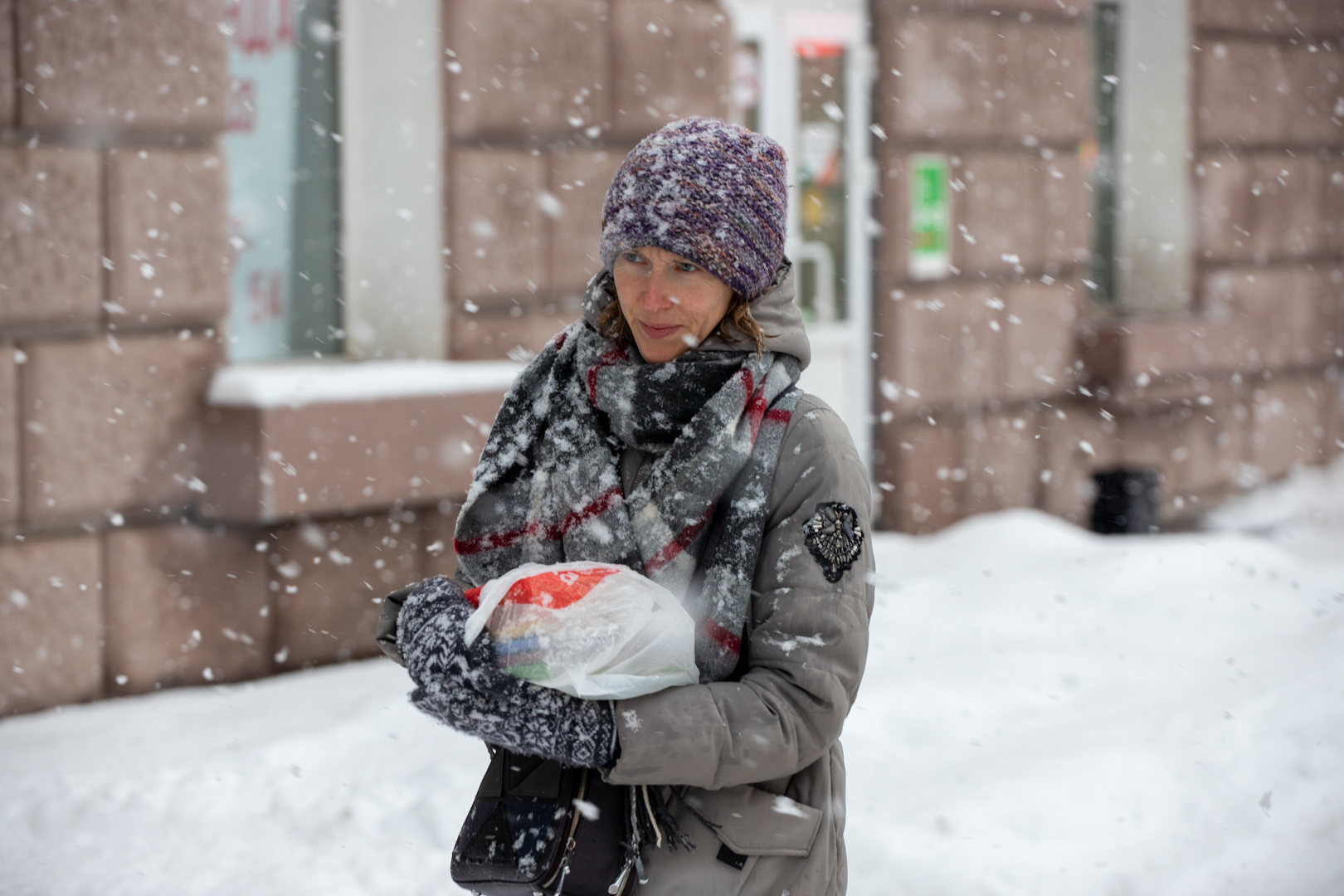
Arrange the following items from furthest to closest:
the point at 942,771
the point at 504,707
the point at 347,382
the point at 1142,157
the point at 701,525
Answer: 1. the point at 1142,157
2. the point at 347,382
3. the point at 942,771
4. the point at 701,525
5. the point at 504,707

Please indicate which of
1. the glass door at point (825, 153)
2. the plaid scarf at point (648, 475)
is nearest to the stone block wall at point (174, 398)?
the glass door at point (825, 153)

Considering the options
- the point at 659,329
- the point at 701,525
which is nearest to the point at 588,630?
the point at 701,525

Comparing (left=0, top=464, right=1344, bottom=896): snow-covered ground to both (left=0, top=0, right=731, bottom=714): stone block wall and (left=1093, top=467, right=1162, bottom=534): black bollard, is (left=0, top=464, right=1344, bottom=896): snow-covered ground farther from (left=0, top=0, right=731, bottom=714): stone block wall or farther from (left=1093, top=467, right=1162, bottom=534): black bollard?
(left=1093, top=467, right=1162, bottom=534): black bollard

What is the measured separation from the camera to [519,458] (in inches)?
79.4

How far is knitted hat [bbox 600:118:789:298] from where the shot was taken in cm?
189

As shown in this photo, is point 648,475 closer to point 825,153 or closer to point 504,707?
point 504,707

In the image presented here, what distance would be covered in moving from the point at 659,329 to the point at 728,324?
0.10 meters

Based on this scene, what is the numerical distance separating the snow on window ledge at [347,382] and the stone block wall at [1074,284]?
2870 millimetres

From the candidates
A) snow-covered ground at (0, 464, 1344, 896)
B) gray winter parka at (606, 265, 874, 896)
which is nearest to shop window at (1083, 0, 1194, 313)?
snow-covered ground at (0, 464, 1344, 896)

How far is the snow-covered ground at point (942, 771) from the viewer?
3.53 meters

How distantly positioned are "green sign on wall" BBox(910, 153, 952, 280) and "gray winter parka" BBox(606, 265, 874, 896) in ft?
18.7

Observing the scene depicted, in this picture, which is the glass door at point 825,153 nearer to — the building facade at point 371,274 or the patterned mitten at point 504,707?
the building facade at point 371,274

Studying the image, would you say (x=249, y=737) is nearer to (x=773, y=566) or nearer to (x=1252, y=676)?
(x=773, y=566)

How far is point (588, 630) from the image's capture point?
66.1 inches
